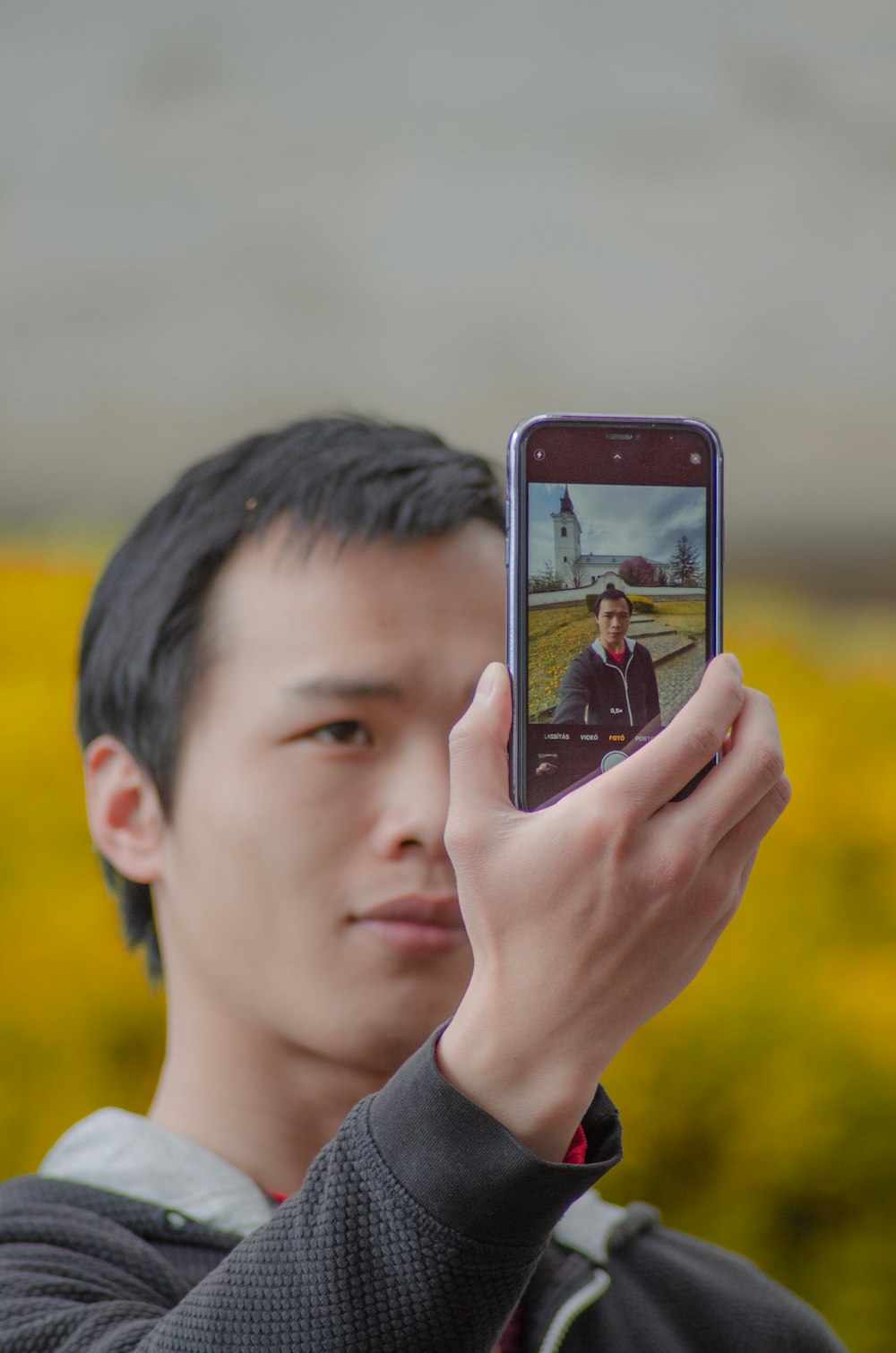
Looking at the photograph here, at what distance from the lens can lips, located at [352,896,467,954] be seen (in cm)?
89

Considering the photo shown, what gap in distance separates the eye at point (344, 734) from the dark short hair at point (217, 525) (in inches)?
5.0

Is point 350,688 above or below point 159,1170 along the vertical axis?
above

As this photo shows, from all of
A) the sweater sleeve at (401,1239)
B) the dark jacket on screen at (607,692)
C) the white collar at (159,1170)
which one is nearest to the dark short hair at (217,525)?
the white collar at (159,1170)

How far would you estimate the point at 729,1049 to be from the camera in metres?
1.38

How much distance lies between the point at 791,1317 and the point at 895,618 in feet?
3.32

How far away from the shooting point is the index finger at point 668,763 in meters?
0.60

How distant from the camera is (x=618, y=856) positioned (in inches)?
23.4

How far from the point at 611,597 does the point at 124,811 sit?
1.70 ft

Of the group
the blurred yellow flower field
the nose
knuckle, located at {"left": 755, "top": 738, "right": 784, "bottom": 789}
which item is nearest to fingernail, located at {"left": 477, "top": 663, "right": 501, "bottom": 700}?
knuckle, located at {"left": 755, "top": 738, "right": 784, "bottom": 789}

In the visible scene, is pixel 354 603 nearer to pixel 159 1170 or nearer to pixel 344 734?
pixel 344 734

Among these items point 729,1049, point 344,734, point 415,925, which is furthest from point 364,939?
point 729,1049

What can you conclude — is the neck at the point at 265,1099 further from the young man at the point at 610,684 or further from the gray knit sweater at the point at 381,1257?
the young man at the point at 610,684

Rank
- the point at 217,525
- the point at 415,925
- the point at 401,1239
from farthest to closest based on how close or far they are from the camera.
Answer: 1. the point at 217,525
2. the point at 415,925
3. the point at 401,1239

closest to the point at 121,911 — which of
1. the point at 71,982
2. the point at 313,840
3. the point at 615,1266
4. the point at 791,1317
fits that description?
the point at 71,982
